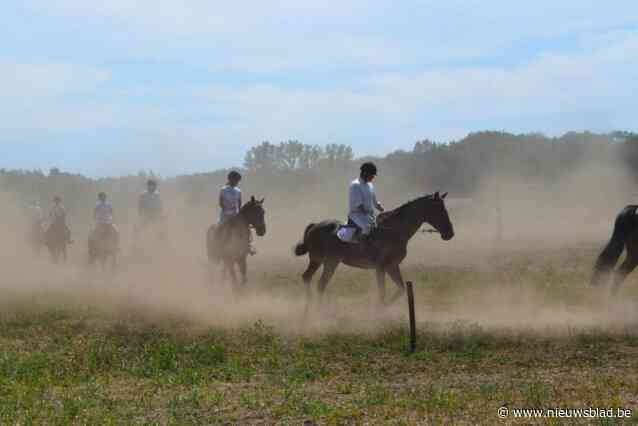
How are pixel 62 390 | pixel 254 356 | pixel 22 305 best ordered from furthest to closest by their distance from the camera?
pixel 22 305
pixel 254 356
pixel 62 390

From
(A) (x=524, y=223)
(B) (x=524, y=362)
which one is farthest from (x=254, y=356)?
(A) (x=524, y=223)

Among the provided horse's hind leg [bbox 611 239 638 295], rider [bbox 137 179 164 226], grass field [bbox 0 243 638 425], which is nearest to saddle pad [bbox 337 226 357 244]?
grass field [bbox 0 243 638 425]

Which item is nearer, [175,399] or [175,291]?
[175,399]

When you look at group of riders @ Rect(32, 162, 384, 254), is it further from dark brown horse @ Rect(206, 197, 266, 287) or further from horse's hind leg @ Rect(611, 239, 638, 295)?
horse's hind leg @ Rect(611, 239, 638, 295)

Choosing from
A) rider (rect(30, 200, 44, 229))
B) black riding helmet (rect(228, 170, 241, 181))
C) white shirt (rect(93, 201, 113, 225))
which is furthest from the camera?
rider (rect(30, 200, 44, 229))

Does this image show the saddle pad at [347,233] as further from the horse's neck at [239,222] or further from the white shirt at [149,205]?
the white shirt at [149,205]

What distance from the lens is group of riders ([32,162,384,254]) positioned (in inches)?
673

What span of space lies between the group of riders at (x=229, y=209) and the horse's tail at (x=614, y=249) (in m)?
4.37

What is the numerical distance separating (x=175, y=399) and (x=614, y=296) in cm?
959

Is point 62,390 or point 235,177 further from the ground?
point 235,177

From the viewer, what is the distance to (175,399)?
32.6 ft

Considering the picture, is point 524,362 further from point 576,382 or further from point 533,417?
point 533,417

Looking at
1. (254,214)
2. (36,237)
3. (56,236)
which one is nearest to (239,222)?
(254,214)

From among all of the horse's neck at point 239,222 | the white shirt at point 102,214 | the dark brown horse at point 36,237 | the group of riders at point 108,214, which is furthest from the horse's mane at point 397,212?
the dark brown horse at point 36,237
